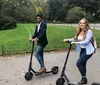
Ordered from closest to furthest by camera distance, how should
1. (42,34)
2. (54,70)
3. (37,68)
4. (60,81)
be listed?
(60,81), (42,34), (54,70), (37,68)

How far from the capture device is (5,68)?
32.7 ft

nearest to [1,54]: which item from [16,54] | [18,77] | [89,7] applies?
[16,54]

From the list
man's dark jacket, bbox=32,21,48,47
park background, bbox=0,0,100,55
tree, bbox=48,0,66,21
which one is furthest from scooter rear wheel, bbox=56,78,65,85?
tree, bbox=48,0,66,21

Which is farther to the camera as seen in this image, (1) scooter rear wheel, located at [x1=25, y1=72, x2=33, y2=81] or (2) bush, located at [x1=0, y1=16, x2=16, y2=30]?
(2) bush, located at [x1=0, y1=16, x2=16, y2=30]

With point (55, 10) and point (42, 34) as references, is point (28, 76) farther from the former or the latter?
point (55, 10)

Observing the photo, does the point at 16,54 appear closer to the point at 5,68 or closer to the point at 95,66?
the point at 5,68

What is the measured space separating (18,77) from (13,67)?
1572 millimetres

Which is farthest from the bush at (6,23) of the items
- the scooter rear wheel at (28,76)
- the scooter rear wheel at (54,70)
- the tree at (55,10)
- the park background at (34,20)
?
the tree at (55,10)

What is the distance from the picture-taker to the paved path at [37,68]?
802cm

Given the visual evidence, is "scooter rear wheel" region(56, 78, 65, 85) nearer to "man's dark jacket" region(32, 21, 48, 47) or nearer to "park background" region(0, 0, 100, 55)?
"man's dark jacket" region(32, 21, 48, 47)

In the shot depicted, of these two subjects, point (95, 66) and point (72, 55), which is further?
point (72, 55)

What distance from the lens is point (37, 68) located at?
32.0 feet

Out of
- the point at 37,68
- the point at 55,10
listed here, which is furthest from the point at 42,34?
the point at 55,10

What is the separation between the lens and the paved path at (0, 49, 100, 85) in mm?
8023
